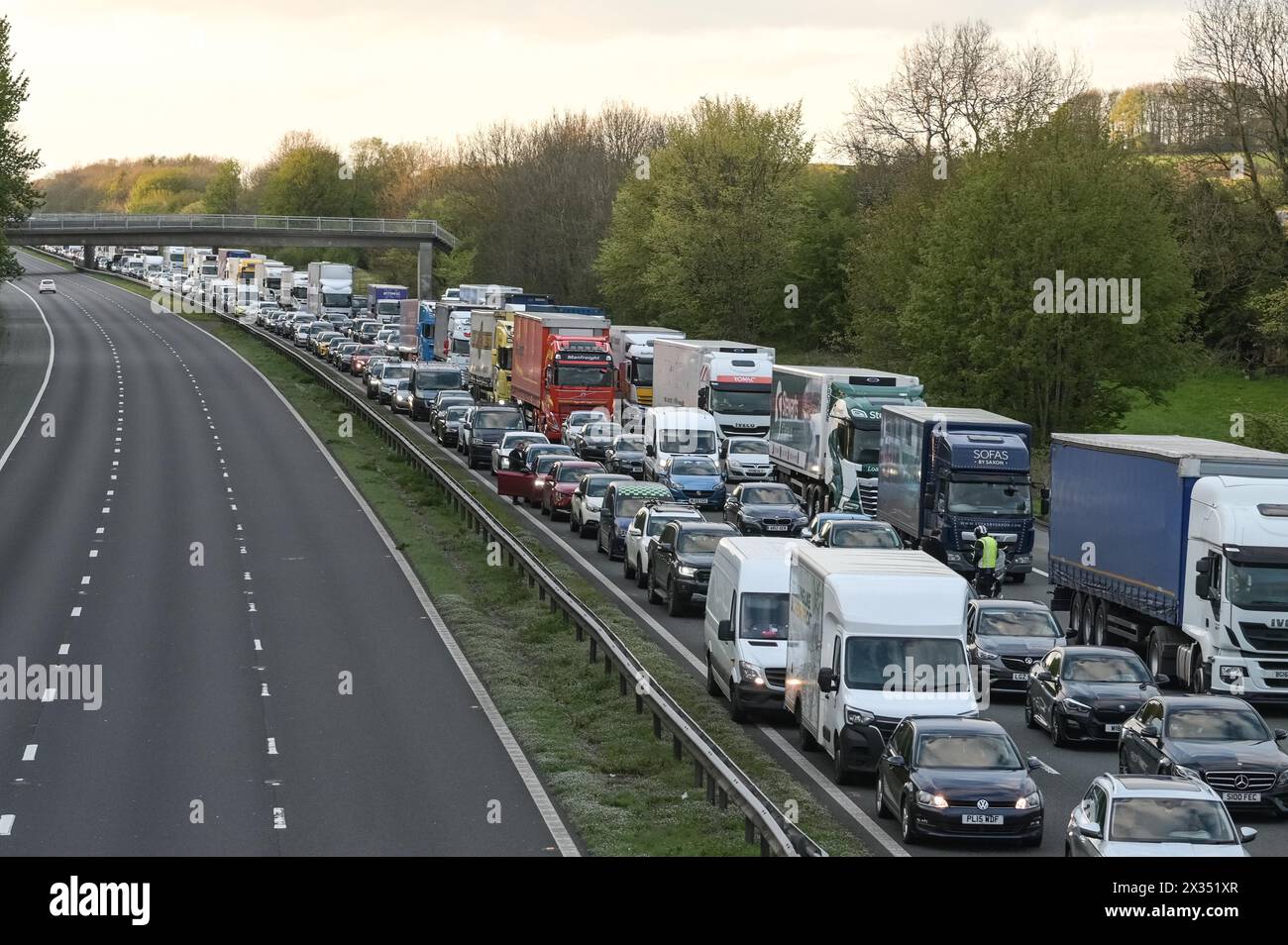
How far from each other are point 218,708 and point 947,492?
17.8 m

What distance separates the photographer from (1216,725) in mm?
22172

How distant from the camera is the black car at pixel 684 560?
116ft

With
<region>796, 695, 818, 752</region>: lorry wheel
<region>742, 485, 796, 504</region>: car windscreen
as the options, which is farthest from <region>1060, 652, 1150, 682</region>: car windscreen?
<region>742, 485, 796, 504</region>: car windscreen

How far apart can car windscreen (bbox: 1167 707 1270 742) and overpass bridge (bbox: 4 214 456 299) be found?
112 m

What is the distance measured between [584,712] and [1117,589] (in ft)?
32.2

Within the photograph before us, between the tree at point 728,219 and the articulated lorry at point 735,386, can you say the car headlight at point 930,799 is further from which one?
the tree at point 728,219

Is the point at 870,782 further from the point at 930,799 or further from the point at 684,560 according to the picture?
the point at 684,560

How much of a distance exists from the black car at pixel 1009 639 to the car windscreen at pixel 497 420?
3237cm

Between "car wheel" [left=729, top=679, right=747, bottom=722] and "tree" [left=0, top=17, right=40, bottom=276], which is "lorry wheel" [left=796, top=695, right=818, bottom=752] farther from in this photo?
"tree" [left=0, top=17, right=40, bottom=276]

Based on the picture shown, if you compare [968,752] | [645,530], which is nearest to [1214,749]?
[968,752]

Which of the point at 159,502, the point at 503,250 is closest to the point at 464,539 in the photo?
the point at 159,502

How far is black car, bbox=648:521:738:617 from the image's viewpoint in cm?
3522

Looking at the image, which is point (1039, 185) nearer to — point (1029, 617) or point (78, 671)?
point (1029, 617)

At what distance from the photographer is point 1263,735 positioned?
22.1 meters
